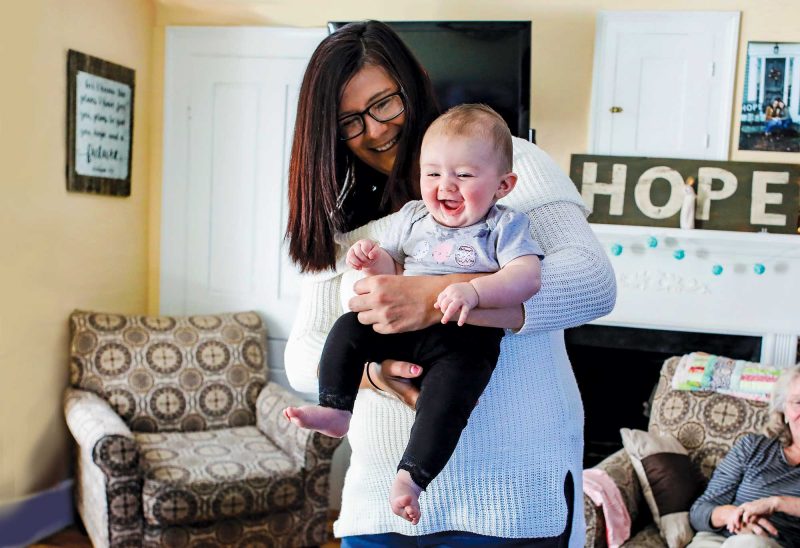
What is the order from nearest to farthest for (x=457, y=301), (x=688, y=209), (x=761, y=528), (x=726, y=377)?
(x=457, y=301), (x=761, y=528), (x=726, y=377), (x=688, y=209)

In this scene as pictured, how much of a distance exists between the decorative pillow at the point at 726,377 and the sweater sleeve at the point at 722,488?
15.1 inches

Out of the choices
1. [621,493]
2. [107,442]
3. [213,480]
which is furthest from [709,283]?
[107,442]

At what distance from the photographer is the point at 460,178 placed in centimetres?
118

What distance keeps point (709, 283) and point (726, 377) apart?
0.64 metres

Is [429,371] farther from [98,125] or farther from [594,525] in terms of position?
[98,125]

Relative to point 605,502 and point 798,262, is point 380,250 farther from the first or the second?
Answer: point 798,262

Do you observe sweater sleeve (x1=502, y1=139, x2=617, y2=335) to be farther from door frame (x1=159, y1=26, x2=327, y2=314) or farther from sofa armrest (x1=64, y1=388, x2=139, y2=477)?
door frame (x1=159, y1=26, x2=327, y2=314)

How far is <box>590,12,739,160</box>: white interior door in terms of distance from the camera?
12.1 feet

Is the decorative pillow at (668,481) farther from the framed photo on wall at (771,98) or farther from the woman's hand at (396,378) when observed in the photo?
the woman's hand at (396,378)

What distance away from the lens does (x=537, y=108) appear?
12.7ft

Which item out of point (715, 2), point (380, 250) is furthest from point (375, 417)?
point (715, 2)

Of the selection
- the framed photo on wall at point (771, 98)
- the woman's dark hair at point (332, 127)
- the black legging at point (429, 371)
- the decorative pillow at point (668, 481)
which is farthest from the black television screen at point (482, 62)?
the black legging at point (429, 371)

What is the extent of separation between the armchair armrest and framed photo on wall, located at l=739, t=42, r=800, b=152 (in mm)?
1471

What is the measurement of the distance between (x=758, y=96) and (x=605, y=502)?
6.12 ft
